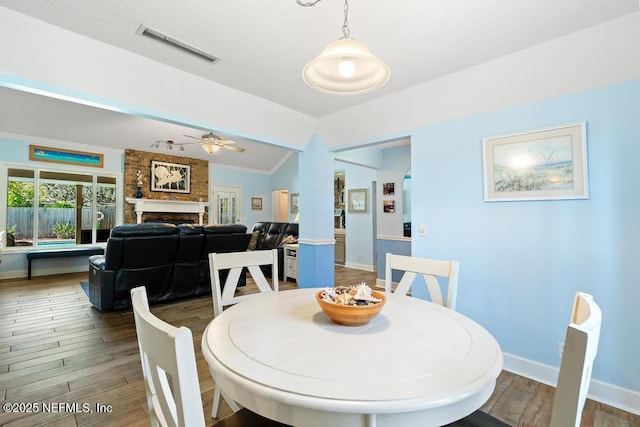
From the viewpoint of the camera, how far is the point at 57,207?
5.92 meters

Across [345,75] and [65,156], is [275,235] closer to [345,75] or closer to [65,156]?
[65,156]

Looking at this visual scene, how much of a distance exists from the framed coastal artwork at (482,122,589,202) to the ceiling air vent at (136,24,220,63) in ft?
7.91

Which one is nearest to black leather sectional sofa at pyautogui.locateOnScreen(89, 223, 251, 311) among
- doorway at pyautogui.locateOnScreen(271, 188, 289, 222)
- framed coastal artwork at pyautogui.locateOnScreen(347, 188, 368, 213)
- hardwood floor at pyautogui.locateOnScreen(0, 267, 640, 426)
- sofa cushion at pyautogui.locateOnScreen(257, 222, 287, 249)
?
hardwood floor at pyautogui.locateOnScreen(0, 267, 640, 426)

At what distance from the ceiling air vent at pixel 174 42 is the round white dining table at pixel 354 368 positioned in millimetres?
2052

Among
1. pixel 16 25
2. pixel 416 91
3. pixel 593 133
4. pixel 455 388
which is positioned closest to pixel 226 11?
pixel 16 25

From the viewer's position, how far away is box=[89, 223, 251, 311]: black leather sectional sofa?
329 cm

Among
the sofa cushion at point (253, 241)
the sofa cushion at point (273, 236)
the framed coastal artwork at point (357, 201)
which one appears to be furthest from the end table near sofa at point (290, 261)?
the framed coastal artwork at point (357, 201)

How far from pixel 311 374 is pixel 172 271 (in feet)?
11.8

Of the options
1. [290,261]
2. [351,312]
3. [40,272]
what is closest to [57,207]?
[40,272]

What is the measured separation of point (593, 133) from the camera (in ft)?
6.39

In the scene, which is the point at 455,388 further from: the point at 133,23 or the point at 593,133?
the point at 133,23

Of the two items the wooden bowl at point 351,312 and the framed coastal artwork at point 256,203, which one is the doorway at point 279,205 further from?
the wooden bowl at point 351,312

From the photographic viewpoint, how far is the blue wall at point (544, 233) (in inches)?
72.8

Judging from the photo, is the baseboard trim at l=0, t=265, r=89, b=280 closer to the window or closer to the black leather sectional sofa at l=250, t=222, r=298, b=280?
the window
